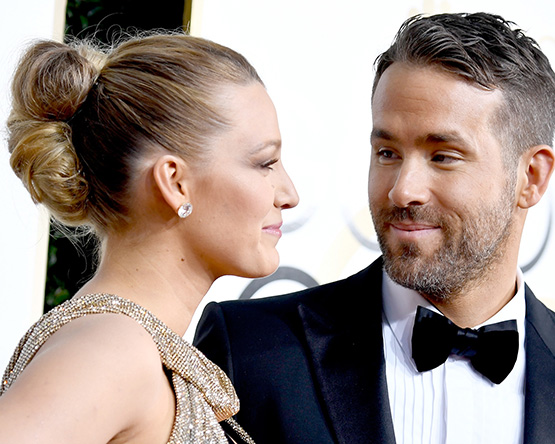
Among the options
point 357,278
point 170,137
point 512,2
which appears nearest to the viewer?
point 170,137

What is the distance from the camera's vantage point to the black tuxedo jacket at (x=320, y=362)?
1402 mm

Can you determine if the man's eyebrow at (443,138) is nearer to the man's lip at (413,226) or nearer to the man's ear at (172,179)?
the man's lip at (413,226)

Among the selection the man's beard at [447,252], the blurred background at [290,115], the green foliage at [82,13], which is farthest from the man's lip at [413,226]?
the green foliage at [82,13]

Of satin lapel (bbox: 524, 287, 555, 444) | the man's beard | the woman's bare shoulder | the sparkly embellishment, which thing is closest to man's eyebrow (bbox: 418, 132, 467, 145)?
the man's beard

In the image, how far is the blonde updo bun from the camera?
48.2 inches

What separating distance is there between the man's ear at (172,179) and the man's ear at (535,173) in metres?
0.82

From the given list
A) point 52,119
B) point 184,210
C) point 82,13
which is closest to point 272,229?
point 184,210

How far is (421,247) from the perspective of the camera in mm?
1541

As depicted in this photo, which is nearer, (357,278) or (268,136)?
(268,136)

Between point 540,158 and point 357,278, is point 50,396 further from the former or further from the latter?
point 540,158

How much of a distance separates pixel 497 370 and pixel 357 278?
0.33 m

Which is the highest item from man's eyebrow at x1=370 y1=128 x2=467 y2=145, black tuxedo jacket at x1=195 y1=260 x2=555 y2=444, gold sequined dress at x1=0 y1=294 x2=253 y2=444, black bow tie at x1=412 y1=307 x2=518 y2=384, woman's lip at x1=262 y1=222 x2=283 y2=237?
man's eyebrow at x1=370 y1=128 x2=467 y2=145

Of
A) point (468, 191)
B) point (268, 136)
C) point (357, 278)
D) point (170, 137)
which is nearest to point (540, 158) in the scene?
point (468, 191)

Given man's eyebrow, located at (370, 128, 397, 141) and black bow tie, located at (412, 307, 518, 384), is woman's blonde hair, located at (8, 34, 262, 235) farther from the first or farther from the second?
black bow tie, located at (412, 307, 518, 384)
